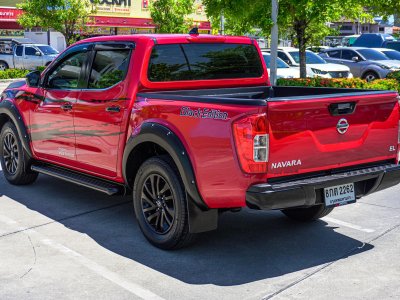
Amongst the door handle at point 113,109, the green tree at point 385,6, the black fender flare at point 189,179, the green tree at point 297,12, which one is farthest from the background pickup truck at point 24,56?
the black fender flare at point 189,179

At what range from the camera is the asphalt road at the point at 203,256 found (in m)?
4.62

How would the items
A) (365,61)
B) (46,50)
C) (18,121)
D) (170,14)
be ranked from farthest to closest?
(170,14)
(46,50)
(365,61)
(18,121)

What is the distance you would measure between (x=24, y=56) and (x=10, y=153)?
25639mm

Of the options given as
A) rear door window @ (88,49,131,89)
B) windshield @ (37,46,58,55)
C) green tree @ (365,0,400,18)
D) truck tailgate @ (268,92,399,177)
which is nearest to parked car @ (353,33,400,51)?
green tree @ (365,0,400,18)

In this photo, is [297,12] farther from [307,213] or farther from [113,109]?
[113,109]

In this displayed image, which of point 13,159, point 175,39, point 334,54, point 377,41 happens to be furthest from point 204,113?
point 377,41

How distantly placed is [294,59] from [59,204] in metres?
15.8

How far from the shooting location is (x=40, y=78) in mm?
7320

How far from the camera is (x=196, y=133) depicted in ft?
16.5

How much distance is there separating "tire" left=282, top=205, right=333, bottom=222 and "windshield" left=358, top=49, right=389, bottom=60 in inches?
787

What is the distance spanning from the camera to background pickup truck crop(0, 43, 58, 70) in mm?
32094

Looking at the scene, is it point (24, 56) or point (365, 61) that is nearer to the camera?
point (365, 61)

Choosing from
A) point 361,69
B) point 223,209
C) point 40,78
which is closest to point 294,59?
point 361,69

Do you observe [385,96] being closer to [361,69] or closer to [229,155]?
[229,155]
